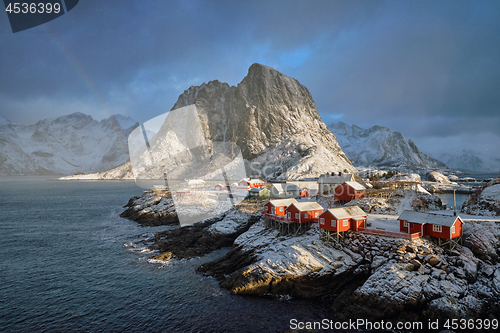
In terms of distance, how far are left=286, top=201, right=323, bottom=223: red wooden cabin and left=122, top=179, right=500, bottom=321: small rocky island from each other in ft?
7.47

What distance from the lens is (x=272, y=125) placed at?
550 feet

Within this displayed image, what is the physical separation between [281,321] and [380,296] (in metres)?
8.84

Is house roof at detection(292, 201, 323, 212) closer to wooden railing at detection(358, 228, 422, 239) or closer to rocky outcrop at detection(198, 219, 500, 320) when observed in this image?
rocky outcrop at detection(198, 219, 500, 320)

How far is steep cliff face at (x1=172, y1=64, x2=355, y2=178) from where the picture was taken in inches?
5881

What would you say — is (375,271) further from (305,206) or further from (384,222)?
(305,206)

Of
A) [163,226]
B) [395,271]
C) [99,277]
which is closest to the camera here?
[395,271]

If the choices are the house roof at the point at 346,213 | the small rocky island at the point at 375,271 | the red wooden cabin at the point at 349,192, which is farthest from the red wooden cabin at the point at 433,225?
the red wooden cabin at the point at 349,192

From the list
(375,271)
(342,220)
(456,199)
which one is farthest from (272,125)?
(375,271)

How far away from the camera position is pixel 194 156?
7530 inches

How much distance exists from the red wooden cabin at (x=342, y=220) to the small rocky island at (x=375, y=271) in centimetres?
133

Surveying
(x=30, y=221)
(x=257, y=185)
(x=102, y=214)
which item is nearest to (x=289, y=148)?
(x=257, y=185)

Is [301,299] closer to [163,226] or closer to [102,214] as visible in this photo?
[163,226]

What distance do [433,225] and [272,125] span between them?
145 m

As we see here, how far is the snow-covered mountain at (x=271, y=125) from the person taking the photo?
149 m
